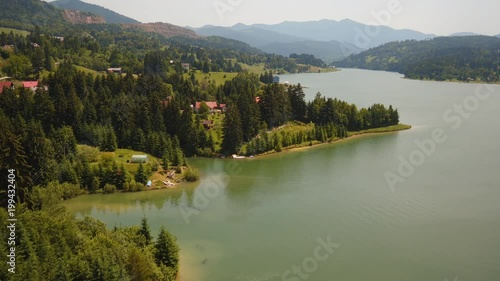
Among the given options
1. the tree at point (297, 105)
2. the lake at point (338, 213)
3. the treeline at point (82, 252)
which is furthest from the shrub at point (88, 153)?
the tree at point (297, 105)

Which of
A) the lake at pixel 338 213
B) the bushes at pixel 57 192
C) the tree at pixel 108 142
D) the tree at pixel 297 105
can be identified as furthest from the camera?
the tree at pixel 297 105

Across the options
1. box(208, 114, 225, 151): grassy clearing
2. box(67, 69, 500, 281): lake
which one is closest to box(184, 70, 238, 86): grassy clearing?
→ box(208, 114, 225, 151): grassy clearing

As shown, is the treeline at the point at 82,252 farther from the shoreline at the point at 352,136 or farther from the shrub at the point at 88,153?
the shoreline at the point at 352,136

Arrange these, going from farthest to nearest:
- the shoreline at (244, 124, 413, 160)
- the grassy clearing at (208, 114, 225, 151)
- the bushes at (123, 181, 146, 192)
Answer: the grassy clearing at (208, 114, 225, 151) < the shoreline at (244, 124, 413, 160) < the bushes at (123, 181, 146, 192)

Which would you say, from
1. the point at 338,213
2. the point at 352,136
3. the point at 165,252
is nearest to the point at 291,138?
the point at 352,136

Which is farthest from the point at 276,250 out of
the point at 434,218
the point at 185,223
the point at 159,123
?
the point at 159,123

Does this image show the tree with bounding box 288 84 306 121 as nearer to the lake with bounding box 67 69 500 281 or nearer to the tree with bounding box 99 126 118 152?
the lake with bounding box 67 69 500 281
